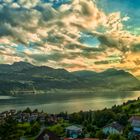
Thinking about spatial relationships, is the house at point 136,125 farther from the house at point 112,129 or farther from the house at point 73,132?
the house at point 73,132

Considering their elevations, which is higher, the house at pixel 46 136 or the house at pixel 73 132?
the house at pixel 46 136

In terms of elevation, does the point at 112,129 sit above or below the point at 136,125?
below

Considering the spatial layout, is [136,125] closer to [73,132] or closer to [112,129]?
[112,129]

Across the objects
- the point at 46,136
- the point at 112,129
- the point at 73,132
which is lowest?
the point at 73,132

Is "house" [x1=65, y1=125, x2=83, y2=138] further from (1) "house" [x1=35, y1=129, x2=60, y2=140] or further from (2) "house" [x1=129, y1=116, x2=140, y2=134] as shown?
(1) "house" [x1=35, y1=129, x2=60, y2=140]

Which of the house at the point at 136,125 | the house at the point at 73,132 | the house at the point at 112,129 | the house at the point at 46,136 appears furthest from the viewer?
the house at the point at 136,125

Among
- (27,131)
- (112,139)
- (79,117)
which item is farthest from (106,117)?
(112,139)

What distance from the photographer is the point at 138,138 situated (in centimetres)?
6494

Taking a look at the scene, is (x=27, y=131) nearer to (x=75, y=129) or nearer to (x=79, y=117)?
(x=75, y=129)

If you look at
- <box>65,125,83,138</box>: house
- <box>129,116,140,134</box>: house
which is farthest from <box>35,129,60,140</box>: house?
<box>129,116,140,134</box>: house

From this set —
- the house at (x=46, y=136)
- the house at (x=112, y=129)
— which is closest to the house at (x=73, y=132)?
the house at (x=112, y=129)

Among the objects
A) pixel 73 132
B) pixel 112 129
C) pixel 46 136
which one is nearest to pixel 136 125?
pixel 112 129

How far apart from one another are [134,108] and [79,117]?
27192mm

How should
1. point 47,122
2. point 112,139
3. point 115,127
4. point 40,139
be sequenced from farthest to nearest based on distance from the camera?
point 47,122, point 115,127, point 112,139, point 40,139
